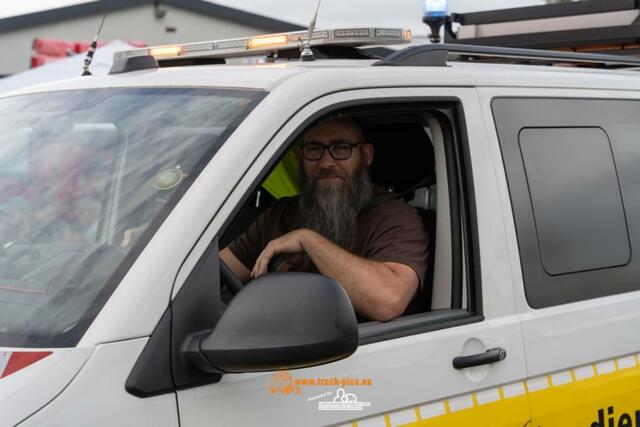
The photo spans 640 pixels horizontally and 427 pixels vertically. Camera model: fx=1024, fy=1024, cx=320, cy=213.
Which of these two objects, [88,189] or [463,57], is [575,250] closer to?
[463,57]

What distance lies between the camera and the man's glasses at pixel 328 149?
11.0 ft

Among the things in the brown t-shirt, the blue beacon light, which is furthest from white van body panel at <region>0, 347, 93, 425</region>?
the blue beacon light

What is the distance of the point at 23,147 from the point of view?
280 cm

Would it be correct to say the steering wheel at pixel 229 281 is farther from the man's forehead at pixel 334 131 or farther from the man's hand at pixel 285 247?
the man's forehead at pixel 334 131

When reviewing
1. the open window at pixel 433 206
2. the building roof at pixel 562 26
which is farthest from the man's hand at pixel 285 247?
the building roof at pixel 562 26

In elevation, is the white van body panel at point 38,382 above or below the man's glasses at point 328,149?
below

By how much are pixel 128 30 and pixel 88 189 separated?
25.7m

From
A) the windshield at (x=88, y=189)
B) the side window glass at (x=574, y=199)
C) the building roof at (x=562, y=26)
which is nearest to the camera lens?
the windshield at (x=88, y=189)

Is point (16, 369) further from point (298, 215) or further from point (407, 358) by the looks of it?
point (298, 215)

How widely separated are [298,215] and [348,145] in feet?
1.13

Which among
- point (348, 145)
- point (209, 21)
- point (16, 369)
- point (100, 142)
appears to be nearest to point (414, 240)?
point (348, 145)

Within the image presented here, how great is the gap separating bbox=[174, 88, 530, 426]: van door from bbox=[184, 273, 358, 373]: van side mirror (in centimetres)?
14

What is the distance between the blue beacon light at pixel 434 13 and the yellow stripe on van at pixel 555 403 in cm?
214

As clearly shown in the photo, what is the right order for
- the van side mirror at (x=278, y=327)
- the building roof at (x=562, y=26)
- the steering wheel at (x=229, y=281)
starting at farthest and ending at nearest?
the building roof at (x=562, y=26)
the steering wheel at (x=229, y=281)
the van side mirror at (x=278, y=327)
